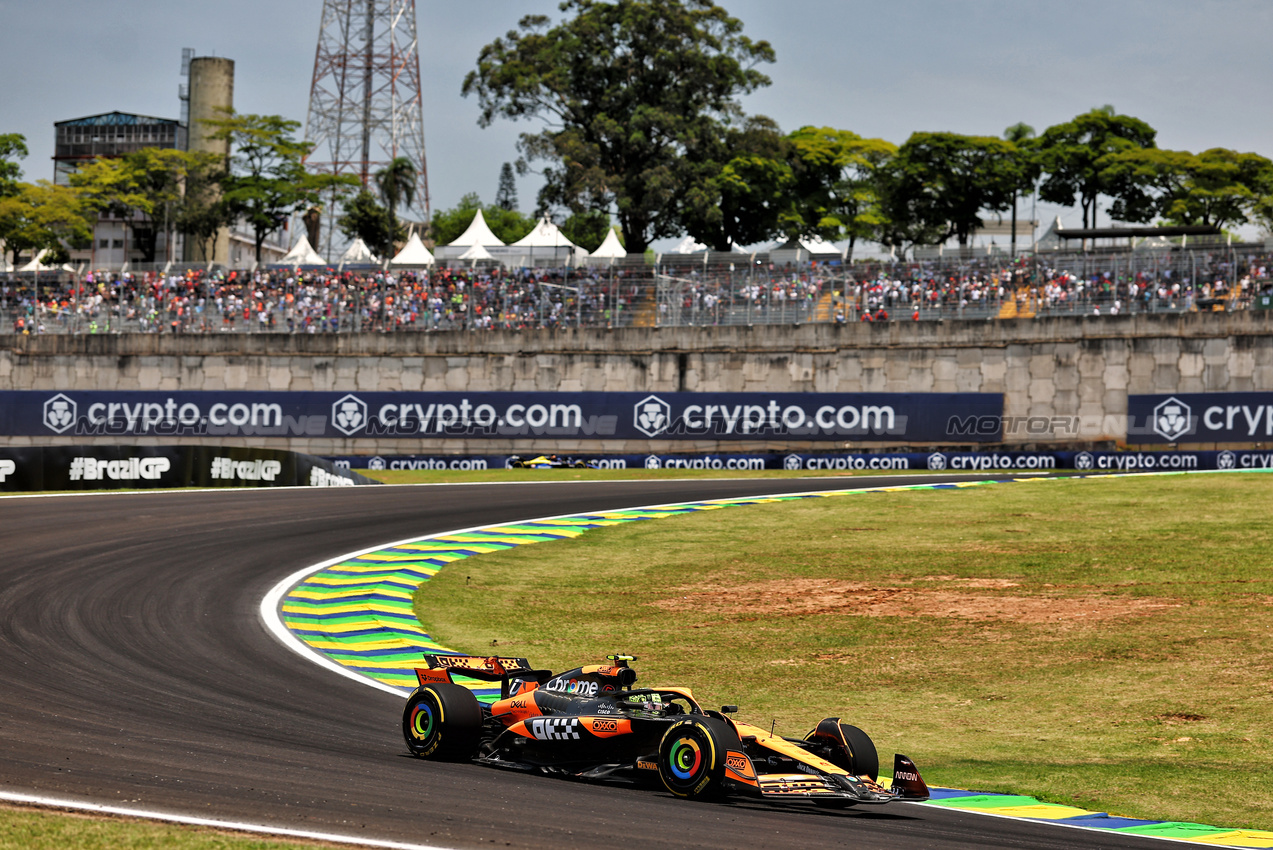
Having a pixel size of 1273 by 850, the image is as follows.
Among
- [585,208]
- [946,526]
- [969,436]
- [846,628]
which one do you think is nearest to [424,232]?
[585,208]

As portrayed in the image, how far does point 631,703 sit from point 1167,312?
33.2m

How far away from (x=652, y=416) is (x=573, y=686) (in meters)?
31.2

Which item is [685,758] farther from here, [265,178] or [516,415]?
[265,178]

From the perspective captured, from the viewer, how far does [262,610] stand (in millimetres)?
14930

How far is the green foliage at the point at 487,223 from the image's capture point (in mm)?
109750

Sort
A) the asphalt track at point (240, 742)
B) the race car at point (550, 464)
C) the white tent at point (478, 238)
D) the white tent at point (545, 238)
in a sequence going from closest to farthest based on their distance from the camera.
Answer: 1. the asphalt track at point (240, 742)
2. the race car at point (550, 464)
3. the white tent at point (545, 238)
4. the white tent at point (478, 238)

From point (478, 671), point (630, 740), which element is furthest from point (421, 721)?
point (630, 740)

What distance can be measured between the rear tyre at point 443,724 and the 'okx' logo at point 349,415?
111 feet

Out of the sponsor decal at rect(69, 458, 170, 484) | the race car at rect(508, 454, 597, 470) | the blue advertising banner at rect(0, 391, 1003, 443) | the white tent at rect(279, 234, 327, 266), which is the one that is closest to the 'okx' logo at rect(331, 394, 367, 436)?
the blue advertising banner at rect(0, 391, 1003, 443)

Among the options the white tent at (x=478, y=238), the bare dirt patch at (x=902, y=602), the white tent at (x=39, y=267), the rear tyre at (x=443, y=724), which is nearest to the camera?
the rear tyre at (x=443, y=724)

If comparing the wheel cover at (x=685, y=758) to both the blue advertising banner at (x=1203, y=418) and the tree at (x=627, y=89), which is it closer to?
the blue advertising banner at (x=1203, y=418)

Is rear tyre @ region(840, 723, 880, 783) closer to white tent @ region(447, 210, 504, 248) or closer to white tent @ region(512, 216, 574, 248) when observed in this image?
white tent @ region(512, 216, 574, 248)

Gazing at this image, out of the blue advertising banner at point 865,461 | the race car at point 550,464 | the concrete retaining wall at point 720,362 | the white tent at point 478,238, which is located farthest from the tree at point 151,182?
the race car at point 550,464

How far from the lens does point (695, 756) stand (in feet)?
25.6
